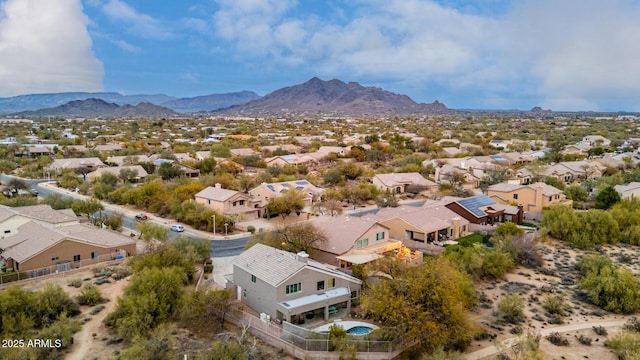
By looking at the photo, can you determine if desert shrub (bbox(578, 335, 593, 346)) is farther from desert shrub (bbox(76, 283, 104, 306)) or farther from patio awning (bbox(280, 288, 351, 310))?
desert shrub (bbox(76, 283, 104, 306))

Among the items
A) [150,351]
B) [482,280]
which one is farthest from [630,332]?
[150,351]

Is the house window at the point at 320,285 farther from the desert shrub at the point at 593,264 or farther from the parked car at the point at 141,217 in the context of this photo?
the parked car at the point at 141,217

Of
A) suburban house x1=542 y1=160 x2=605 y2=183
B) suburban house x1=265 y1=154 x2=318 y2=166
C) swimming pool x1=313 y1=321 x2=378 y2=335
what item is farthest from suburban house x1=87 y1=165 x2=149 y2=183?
suburban house x1=542 y1=160 x2=605 y2=183

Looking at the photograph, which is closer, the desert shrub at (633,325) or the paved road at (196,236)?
the desert shrub at (633,325)

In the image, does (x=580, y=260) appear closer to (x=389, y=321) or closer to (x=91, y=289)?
(x=389, y=321)

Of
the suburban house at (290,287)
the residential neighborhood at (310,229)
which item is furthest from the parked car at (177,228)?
the suburban house at (290,287)

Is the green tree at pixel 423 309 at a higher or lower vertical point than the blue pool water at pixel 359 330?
higher
